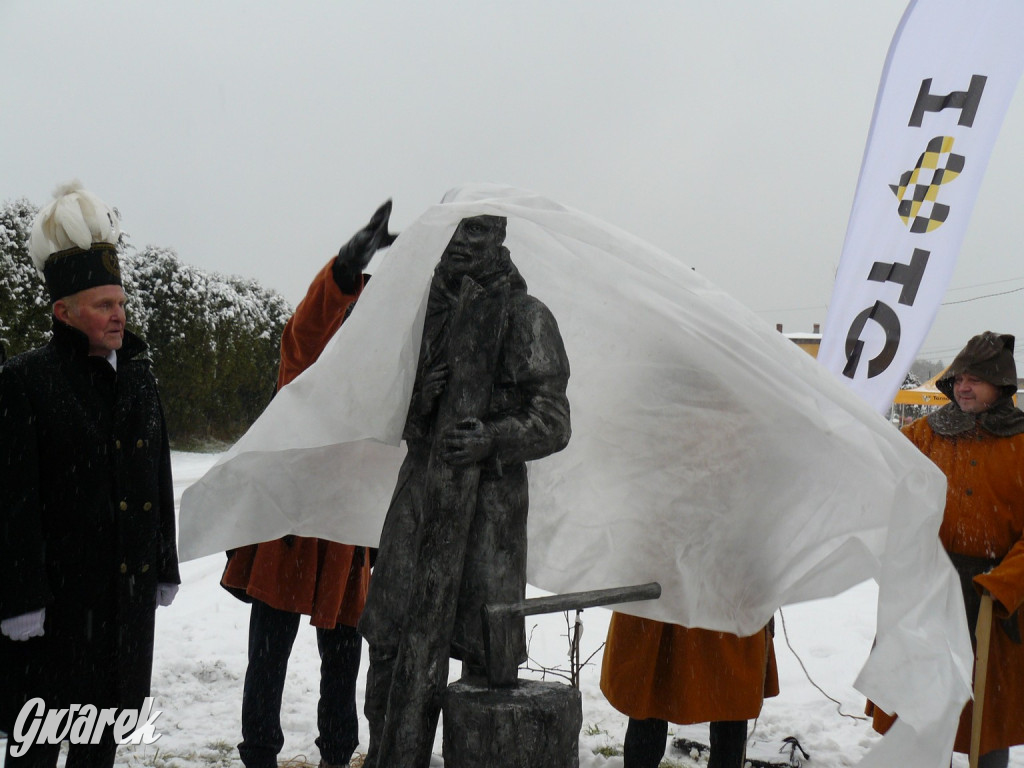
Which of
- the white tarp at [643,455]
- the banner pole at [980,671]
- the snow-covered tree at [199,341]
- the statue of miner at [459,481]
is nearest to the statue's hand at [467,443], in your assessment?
the statue of miner at [459,481]

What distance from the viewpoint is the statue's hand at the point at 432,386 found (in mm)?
2160

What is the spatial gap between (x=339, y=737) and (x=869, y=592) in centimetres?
553

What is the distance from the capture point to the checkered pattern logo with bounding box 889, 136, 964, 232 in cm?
425

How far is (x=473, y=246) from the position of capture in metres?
2.16

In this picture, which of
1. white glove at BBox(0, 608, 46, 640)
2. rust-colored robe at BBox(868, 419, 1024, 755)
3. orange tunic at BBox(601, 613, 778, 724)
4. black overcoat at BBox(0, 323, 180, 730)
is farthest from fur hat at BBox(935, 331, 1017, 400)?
white glove at BBox(0, 608, 46, 640)

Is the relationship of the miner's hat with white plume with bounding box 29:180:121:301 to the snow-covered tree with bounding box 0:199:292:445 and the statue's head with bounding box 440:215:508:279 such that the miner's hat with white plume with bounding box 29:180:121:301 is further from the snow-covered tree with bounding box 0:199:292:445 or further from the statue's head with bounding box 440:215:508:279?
the snow-covered tree with bounding box 0:199:292:445

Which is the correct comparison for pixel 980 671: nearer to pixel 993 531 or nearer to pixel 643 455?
pixel 993 531

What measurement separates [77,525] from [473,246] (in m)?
1.67

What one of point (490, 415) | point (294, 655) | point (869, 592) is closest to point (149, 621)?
point (490, 415)

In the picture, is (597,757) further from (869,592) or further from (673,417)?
(869,592)

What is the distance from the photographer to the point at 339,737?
3.44m

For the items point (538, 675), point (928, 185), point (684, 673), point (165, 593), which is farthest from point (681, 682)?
point (928, 185)

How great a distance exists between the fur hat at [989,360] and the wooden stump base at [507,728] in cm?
244

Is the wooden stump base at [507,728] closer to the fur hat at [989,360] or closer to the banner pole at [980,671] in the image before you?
the banner pole at [980,671]
